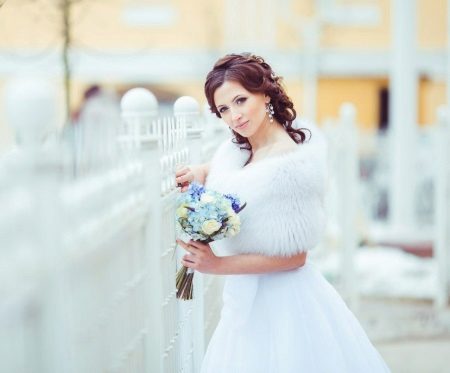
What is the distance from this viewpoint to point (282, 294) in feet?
9.11

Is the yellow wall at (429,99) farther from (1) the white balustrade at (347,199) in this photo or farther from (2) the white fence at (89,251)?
(2) the white fence at (89,251)

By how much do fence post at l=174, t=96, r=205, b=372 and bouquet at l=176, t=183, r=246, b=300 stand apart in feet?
2.26

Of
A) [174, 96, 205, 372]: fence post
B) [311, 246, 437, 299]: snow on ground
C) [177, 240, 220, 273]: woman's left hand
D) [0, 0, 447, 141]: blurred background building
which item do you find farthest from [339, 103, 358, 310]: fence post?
[0, 0, 447, 141]: blurred background building

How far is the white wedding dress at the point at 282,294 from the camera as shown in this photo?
2.64 metres

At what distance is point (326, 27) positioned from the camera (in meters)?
13.8

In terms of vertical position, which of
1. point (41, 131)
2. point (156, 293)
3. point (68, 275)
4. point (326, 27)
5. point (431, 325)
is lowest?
point (431, 325)

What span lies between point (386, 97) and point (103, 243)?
13024mm

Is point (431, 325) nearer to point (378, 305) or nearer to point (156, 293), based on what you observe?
point (378, 305)

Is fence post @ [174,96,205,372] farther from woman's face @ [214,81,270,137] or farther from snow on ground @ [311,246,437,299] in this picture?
snow on ground @ [311,246,437,299]

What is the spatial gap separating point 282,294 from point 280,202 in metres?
0.30

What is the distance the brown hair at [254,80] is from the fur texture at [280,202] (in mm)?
197

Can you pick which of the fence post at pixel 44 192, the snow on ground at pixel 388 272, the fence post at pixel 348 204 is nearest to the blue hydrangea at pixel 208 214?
the fence post at pixel 44 192

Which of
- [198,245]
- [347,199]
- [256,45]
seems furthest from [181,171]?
[256,45]

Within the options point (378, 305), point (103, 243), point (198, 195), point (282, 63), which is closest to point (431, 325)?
point (378, 305)
